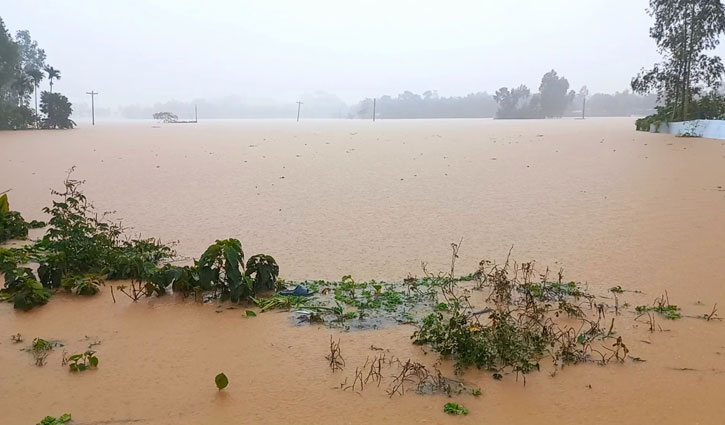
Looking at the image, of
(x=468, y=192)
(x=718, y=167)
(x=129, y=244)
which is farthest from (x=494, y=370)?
(x=718, y=167)

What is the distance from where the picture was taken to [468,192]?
6082 mm

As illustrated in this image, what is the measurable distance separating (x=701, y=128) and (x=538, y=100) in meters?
35.8

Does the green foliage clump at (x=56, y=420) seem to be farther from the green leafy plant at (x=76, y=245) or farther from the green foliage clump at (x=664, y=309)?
the green foliage clump at (x=664, y=309)

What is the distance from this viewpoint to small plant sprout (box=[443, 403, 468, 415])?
1719mm

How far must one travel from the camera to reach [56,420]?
1.68 m

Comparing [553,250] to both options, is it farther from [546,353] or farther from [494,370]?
[494,370]

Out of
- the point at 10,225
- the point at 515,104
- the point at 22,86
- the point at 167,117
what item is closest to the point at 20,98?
the point at 22,86

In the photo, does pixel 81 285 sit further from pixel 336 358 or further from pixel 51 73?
pixel 51 73

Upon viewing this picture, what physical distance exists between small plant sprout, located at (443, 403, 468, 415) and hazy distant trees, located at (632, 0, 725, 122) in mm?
15057

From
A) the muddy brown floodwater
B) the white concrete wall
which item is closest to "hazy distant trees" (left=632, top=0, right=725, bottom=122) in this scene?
the white concrete wall

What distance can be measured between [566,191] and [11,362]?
5.22 m

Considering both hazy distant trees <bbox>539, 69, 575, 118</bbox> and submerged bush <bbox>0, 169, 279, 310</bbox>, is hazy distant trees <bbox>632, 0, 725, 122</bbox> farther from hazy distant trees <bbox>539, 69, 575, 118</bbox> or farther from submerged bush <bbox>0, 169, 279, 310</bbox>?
hazy distant trees <bbox>539, 69, 575, 118</bbox>

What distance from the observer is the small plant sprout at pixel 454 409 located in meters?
1.72

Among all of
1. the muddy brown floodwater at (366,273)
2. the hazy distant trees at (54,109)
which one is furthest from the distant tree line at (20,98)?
the muddy brown floodwater at (366,273)
